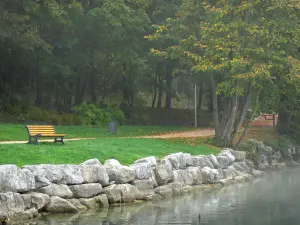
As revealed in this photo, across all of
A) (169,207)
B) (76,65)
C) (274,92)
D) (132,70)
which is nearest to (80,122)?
(76,65)

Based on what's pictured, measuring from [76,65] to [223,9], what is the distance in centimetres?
1530

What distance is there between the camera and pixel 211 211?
16.7 metres

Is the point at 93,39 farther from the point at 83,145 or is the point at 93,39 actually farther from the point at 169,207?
the point at 169,207

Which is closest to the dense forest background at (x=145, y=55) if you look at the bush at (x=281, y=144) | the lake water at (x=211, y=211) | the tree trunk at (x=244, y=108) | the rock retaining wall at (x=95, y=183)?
the tree trunk at (x=244, y=108)

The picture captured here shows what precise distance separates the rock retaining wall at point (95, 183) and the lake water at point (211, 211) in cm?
44

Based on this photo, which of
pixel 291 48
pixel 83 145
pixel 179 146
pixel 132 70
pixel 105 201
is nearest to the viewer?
pixel 105 201

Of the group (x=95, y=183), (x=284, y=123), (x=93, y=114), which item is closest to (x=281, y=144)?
(x=284, y=123)

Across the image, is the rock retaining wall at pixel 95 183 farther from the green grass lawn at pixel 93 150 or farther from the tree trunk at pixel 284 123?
the tree trunk at pixel 284 123

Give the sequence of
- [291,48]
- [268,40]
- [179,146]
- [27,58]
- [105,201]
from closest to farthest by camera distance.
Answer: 1. [105,201]
2. [179,146]
3. [268,40]
4. [291,48]
5. [27,58]

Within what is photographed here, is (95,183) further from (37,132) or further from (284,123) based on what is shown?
(284,123)

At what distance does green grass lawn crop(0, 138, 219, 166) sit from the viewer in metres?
16.4

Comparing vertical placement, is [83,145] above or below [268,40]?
below

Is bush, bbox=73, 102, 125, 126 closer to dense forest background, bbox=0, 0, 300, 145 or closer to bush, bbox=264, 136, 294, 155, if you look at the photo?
dense forest background, bbox=0, 0, 300, 145

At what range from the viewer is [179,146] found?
24.9 meters
